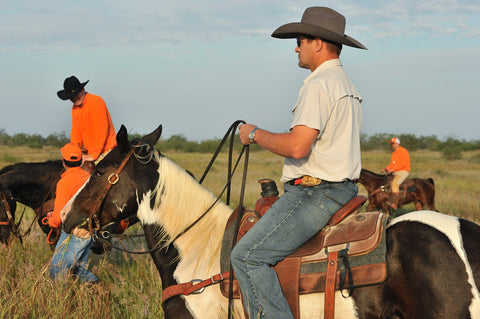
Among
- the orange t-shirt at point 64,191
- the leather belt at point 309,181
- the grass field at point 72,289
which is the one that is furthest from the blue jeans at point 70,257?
the leather belt at point 309,181

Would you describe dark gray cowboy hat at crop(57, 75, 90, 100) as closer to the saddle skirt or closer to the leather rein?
the leather rein

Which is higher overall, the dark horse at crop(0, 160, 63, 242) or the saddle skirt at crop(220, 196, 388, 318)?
the saddle skirt at crop(220, 196, 388, 318)

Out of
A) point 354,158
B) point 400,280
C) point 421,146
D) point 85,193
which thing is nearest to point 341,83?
point 354,158

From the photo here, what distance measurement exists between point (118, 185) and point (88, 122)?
2.61m

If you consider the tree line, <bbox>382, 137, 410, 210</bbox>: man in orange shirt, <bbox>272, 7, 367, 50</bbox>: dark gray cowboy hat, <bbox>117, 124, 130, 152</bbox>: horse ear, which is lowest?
the tree line

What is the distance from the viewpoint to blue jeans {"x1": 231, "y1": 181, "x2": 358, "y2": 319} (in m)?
3.26

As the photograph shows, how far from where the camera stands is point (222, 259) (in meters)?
3.58

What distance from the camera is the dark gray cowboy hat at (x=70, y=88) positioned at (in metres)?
6.09

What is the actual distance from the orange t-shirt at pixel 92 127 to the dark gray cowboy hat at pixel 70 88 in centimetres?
15

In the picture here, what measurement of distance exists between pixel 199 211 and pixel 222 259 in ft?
1.58

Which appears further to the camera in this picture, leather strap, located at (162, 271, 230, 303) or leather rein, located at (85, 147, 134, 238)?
leather rein, located at (85, 147, 134, 238)

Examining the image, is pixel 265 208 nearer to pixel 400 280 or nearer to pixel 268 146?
pixel 268 146

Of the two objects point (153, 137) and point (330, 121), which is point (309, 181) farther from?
point (153, 137)

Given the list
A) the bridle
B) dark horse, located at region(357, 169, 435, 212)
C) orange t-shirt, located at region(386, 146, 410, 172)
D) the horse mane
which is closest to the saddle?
the horse mane
